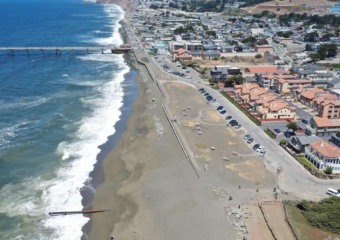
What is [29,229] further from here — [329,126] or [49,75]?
[49,75]

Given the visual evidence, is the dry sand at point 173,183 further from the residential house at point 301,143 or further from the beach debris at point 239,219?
the residential house at point 301,143

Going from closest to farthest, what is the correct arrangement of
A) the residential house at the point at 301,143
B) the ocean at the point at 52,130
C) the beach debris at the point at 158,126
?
the ocean at the point at 52,130 < the residential house at the point at 301,143 < the beach debris at the point at 158,126

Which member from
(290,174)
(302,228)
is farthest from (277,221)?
(290,174)

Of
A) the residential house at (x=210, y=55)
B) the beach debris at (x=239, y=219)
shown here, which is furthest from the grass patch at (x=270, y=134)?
the residential house at (x=210, y=55)

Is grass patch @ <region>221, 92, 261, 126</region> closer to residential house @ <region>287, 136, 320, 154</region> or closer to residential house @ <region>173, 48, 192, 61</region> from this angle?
residential house @ <region>287, 136, 320, 154</region>

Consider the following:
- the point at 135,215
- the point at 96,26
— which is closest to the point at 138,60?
the point at 135,215

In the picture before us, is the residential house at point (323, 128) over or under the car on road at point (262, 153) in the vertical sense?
over

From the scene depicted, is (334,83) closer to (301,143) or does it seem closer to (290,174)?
(301,143)

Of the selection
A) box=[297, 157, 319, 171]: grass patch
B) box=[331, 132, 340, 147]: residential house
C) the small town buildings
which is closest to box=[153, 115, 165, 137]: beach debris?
box=[297, 157, 319, 171]: grass patch

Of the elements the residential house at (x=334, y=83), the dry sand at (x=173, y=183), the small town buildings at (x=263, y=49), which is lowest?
the dry sand at (x=173, y=183)
